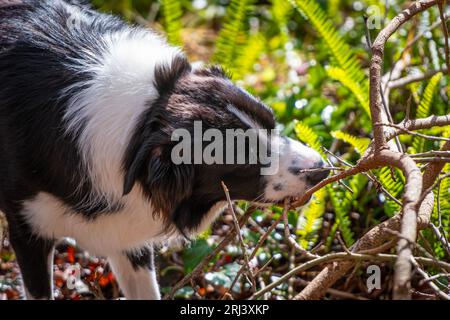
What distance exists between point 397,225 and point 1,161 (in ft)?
6.05

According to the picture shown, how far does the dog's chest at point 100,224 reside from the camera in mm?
3305

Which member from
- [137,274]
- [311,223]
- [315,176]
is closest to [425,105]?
[311,223]

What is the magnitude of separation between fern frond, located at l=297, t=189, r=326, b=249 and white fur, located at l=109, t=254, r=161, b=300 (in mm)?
937

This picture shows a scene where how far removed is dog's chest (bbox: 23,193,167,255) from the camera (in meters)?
3.30

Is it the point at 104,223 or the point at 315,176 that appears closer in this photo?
the point at 315,176

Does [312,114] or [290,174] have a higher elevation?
[312,114]

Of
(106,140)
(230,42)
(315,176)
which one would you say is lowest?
(315,176)

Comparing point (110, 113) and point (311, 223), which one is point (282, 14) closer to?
point (311, 223)

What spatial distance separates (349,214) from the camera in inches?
175

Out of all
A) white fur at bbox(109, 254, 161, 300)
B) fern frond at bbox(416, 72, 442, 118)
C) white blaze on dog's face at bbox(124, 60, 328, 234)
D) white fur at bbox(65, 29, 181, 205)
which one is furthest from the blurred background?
white fur at bbox(65, 29, 181, 205)

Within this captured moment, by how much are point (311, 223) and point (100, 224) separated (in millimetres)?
1362

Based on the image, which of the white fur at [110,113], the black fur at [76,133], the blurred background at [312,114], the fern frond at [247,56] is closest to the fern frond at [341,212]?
the blurred background at [312,114]

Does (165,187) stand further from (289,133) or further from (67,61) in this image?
(289,133)

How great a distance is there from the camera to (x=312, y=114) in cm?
493
